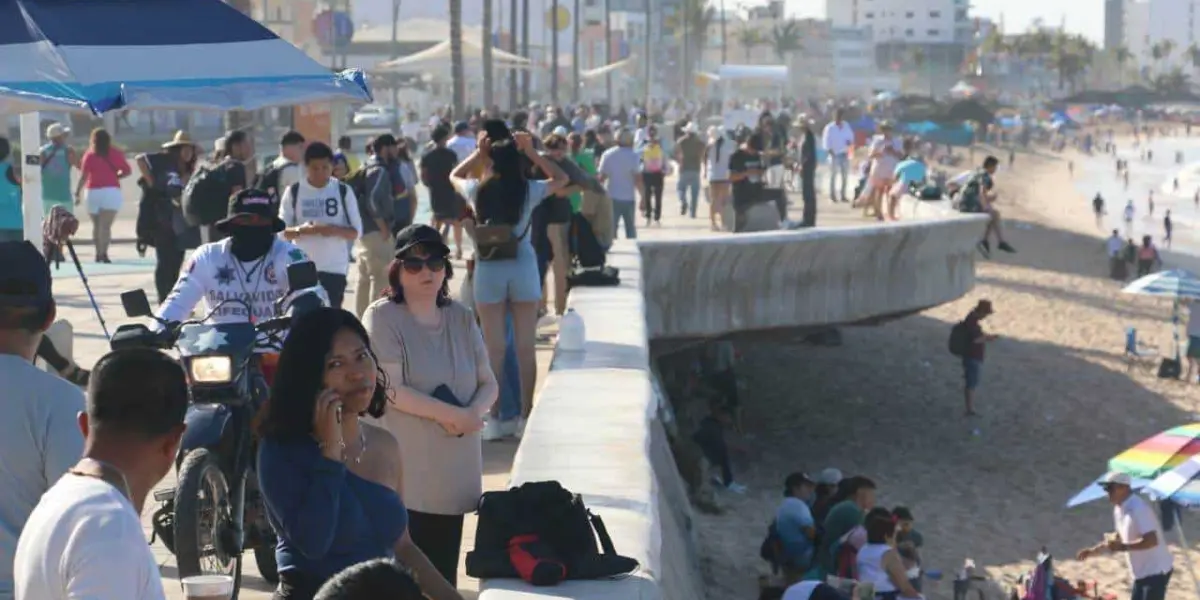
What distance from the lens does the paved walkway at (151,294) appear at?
28.7 feet

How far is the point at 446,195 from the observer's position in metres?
19.9

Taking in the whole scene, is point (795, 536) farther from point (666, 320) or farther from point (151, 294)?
point (151, 294)

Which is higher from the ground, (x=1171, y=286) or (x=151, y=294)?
(x=151, y=294)

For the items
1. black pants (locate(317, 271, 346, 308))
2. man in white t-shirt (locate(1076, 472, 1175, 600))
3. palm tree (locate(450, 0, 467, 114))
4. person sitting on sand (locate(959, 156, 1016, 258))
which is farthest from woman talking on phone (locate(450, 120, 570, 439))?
palm tree (locate(450, 0, 467, 114))

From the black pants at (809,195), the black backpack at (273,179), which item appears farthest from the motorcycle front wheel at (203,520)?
the black pants at (809,195)

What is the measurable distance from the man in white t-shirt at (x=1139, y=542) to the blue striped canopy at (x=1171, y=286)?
1668 cm

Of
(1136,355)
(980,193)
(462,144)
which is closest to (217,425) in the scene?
(462,144)

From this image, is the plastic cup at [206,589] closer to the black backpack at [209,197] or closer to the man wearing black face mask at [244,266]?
the man wearing black face mask at [244,266]

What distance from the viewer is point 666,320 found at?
19.7 meters

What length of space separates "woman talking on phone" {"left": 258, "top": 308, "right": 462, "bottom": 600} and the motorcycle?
2.18 metres

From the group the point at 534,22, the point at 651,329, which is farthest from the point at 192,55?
the point at 534,22

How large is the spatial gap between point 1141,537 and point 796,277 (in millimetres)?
7973

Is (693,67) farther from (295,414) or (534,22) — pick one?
(295,414)

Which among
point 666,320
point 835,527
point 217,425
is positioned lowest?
point 835,527
